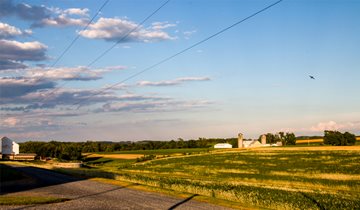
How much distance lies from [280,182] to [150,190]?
2064 centimetres

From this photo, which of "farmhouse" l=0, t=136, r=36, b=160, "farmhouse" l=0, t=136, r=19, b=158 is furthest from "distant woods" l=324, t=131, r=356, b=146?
"farmhouse" l=0, t=136, r=19, b=158

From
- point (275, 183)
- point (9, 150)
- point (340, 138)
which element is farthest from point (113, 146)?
point (275, 183)

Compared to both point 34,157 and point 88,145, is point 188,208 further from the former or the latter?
point 88,145

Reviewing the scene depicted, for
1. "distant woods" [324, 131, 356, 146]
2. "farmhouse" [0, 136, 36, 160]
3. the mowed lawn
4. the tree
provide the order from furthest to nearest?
the tree, "distant woods" [324, 131, 356, 146], "farmhouse" [0, 136, 36, 160], the mowed lawn

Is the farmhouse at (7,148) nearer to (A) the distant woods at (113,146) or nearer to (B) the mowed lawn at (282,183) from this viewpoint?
(A) the distant woods at (113,146)

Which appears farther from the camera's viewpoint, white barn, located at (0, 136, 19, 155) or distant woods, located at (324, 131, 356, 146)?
distant woods, located at (324, 131, 356, 146)

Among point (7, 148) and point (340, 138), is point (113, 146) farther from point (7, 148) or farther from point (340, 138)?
point (340, 138)

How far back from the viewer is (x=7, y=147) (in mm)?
123375

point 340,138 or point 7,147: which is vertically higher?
point 340,138

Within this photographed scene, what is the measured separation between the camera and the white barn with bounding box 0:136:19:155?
120m

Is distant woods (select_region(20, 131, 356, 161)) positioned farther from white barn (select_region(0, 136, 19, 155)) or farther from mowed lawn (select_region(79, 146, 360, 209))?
mowed lawn (select_region(79, 146, 360, 209))

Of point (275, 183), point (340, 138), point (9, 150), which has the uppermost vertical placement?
point (340, 138)

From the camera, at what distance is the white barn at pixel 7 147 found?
11988cm

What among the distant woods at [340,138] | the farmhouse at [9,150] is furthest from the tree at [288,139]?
the farmhouse at [9,150]
